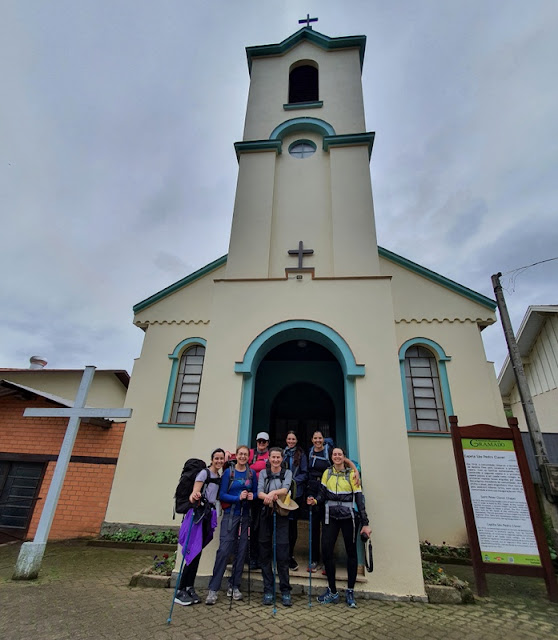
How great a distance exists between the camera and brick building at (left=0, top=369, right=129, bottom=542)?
7.75 metres

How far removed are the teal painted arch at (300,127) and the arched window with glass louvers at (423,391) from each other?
5.98 metres

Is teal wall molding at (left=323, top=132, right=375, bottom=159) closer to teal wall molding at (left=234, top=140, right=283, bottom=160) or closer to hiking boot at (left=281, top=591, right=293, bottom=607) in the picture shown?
teal wall molding at (left=234, top=140, right=283, bottom=160)

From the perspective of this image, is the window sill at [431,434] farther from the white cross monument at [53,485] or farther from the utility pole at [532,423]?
the white cross monument at [53,485]

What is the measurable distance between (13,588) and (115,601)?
1.69 metres

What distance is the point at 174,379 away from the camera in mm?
8734

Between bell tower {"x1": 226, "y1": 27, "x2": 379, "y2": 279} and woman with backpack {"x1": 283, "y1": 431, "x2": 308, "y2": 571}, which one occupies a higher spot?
bell tower {"x1": 226, "y1": 27, "x2": 379, "y2": 279}

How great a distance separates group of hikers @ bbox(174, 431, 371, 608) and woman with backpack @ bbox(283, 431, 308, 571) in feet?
0.08

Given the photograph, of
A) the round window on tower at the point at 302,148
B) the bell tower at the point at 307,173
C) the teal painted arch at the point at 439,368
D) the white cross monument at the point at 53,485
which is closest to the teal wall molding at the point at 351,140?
the bell tower at the point at 307,173

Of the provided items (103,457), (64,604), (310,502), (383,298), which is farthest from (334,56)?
(64,604)

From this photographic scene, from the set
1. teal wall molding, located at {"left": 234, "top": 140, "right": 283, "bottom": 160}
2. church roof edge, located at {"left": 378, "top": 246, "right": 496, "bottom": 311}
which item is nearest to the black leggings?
church roof edge, located at {"left": 378, "top": 246, "right": 496, "bottom": 311}

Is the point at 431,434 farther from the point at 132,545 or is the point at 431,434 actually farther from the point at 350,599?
the point at 132,545

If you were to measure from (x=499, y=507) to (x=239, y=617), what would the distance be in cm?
374

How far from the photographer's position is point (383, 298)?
6156 millimetres

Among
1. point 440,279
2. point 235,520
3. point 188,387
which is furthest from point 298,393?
point 235,520
